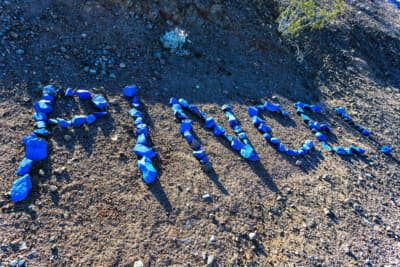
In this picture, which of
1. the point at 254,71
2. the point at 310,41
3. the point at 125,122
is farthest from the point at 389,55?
the point at 125,122

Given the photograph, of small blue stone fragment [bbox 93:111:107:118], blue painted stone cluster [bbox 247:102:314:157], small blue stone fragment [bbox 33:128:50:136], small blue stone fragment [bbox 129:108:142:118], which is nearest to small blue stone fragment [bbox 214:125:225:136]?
blue painted stone cluster [bbox 247:102:314:157]

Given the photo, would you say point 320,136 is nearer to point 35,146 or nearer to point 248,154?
point 248,154

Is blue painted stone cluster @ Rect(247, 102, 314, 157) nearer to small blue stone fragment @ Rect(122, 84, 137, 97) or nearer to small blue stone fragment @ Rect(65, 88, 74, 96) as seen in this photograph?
small blue stone fragment @ Rect(122, 84, 137, 97)

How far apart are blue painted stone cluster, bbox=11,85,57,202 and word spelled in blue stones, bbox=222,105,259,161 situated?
2.17m

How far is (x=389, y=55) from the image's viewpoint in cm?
729

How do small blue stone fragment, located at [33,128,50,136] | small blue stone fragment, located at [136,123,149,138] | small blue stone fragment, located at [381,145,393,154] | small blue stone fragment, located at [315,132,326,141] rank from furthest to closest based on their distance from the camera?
small blue stone fragment, located at [381,145,393,154] < small blue stone fragment, located at [315,132,326,141] < small blue stone fragment, located at [136,123,149,138] < small blue stone fragment, located at [33,128,50,136]

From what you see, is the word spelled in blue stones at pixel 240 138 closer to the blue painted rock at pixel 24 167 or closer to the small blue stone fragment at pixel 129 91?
the small blue stone fragment at pixel 129 91

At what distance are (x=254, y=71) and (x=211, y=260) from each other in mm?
3703

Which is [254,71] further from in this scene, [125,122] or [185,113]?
[125,122]

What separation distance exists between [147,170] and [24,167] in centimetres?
120

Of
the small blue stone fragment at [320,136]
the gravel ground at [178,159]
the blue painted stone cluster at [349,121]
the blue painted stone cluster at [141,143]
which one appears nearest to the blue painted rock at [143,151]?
the blue painted stone cluster at [141,143]

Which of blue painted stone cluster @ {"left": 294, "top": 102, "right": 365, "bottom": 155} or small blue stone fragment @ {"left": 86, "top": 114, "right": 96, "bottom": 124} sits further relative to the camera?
blue painted stone cluster @ {"left": 294, "top": 102, "right": 365, "bottom": 155}

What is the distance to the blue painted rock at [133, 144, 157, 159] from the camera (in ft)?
9.43

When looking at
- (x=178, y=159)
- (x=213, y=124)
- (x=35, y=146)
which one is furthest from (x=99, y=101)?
(x=213, y=124)
